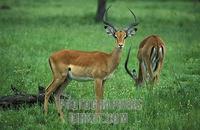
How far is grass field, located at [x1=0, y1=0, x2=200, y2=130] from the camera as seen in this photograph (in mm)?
9430

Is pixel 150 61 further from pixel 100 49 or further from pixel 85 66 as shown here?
pixel 100 49

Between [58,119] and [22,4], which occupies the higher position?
[22,4]

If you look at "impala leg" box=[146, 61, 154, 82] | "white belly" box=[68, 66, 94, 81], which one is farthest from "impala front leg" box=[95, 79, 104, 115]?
"impala leg" box=[146, 61, 154, 82]

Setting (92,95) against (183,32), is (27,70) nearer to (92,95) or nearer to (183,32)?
(92,95)

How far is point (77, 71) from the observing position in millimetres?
9547

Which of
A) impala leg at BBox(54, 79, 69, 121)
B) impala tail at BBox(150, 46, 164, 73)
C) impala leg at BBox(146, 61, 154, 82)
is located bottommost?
impala leg at BBox(54, 79, 69, 121)

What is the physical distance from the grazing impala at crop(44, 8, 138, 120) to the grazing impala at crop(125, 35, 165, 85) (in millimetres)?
2371

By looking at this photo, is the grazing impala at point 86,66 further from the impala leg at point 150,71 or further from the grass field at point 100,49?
the impala leg at point 150,71

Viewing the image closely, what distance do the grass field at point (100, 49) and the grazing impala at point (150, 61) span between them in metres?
0.38

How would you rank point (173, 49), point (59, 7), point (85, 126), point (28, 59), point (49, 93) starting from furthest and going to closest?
point (59, 7) < point (173, 49) < point (28, 59) < point (49, 93) < point (85, 126)

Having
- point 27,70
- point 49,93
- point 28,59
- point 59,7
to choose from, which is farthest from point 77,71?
point 59,7

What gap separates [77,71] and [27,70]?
4.54 metres

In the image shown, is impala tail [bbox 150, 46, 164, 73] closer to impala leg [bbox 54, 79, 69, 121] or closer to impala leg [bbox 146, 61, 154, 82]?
impala leg [bbox 146, 61, 154, 82]

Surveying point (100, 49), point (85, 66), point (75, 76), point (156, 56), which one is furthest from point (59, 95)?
point (100, 49)
